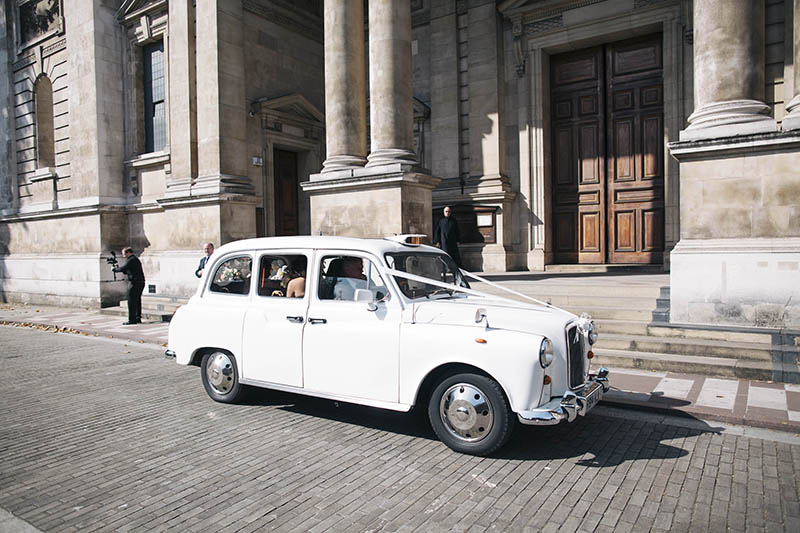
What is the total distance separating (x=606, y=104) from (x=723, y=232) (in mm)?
7412

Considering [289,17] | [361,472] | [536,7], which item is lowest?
[361,472]

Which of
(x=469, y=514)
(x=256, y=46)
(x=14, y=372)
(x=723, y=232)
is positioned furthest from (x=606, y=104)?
(x=14, y=372)

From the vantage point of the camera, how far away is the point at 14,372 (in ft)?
26.3

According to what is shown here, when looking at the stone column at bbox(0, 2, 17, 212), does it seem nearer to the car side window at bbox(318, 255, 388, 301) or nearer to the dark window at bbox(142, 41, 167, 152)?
the dark window at bbox(142, 41, 167, 152)

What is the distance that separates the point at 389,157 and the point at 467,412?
7.49 m

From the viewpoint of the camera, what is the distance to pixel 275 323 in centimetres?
557

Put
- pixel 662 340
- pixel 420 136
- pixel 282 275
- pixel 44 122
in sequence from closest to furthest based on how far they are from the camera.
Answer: pixel 282 275 → pixel 662 340 → pixel 420 136 → pixel 44 122

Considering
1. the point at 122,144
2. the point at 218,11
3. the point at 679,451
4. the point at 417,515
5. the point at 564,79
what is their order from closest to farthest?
the point at 417,515
the point at 679,451
the point at 218,11
the point at 564,79
the point at 122,144

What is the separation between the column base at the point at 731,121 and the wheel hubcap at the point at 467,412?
5.76 metres

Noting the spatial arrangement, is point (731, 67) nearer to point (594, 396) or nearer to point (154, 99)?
point (594, 396)

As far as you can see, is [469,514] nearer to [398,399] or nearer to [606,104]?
[398,399]

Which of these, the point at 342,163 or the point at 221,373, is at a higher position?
the point at 342,163

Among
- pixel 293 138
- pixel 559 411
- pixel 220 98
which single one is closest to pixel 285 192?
pixel 293 138

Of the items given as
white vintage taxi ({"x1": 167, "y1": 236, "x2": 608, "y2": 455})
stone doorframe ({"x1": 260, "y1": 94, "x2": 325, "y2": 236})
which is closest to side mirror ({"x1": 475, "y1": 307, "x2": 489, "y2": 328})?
white vintage taxi ({"x1": 167, "y1": 236, "x2": 608, "y2": 455})
